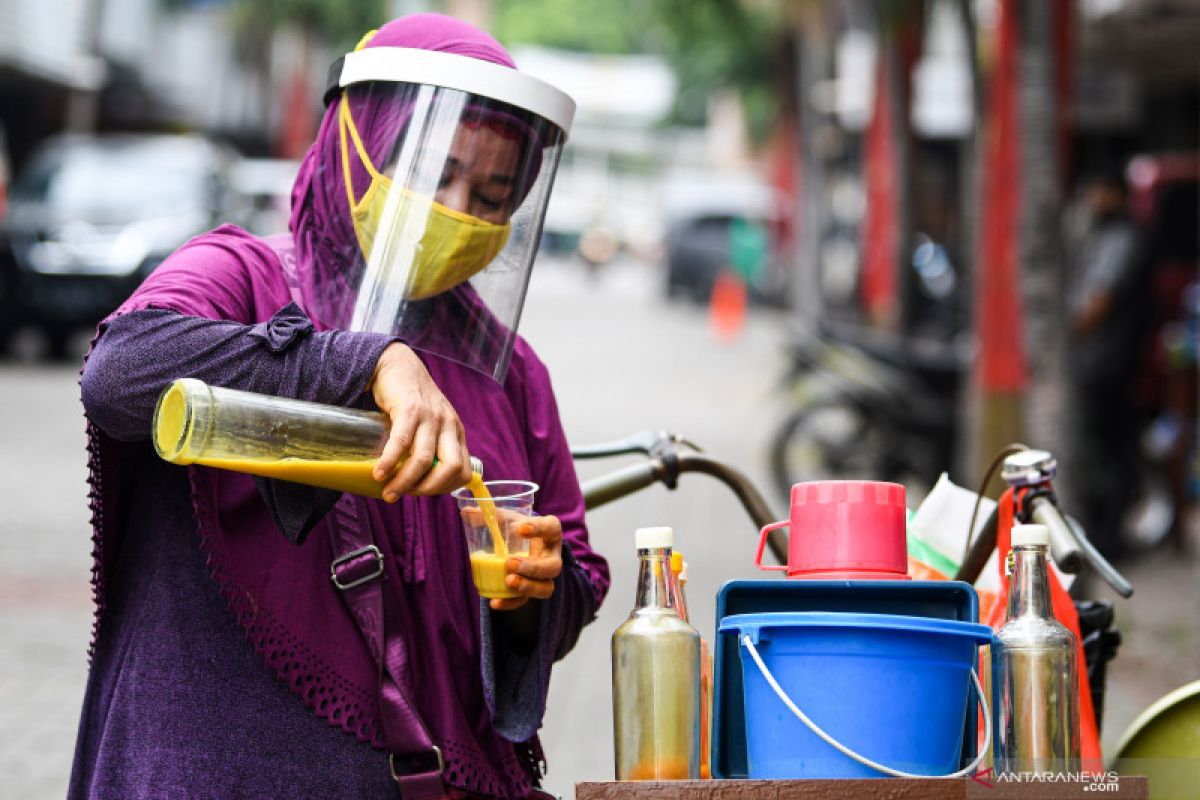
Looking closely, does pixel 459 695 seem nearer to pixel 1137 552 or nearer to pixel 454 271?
pixel 454 271

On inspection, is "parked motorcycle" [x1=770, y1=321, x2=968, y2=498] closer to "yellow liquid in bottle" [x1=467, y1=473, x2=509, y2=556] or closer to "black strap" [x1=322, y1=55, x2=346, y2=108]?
"black strap" [x1=322, y1=55, x2=346, y2=108]

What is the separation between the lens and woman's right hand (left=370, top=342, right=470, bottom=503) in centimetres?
199

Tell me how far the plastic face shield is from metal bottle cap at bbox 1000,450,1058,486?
92 centimetres

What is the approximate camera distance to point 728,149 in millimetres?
62906

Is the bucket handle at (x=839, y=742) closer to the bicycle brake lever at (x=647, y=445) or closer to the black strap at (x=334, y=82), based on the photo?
the black strap at (x=334, y=82)

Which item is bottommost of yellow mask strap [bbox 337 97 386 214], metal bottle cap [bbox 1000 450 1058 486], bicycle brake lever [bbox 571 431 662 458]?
metal bottle cap [bbox 1000 450 1058 486]

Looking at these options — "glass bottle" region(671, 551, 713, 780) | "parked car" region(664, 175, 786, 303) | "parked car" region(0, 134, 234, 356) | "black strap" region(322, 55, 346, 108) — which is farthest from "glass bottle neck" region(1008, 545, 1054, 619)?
"parked car" region(664, 175, 786, 303)

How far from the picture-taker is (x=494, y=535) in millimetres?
2152

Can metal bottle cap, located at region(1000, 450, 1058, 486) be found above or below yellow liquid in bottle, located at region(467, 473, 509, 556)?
above

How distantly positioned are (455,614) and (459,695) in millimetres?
119

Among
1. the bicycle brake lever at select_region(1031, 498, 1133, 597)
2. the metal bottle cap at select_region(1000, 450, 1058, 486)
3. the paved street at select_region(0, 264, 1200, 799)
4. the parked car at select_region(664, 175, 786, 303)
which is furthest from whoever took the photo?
the parked car at select_region(664, 175, 786, 303)

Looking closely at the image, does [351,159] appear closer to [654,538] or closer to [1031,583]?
[654,538]

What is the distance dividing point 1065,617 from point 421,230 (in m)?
1.11

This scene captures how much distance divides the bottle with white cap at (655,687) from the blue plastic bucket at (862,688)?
0.13 meters
